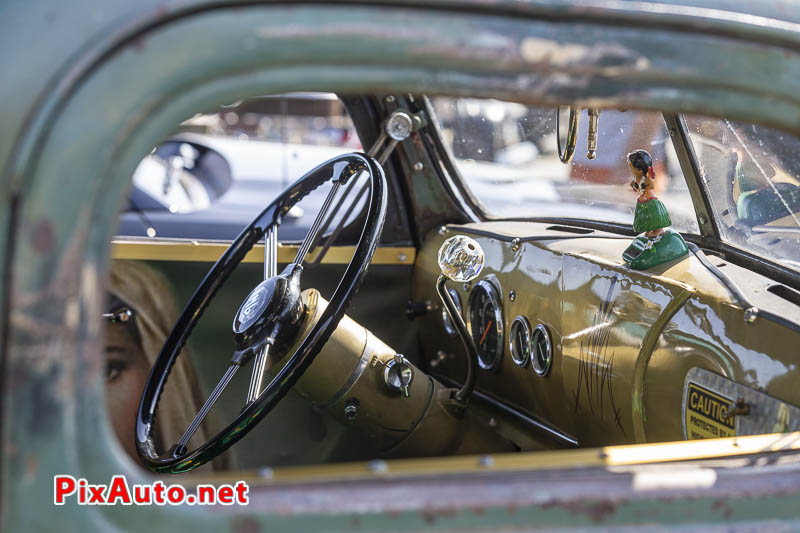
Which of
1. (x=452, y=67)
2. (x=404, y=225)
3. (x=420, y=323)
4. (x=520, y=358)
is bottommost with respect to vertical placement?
(x=452, y=67)

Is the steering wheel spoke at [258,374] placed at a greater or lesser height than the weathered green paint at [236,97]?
greater

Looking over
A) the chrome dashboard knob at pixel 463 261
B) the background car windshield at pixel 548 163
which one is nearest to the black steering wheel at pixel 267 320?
the chrome dashboard knob at pixel 463 261

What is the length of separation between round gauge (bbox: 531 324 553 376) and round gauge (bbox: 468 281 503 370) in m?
0.16

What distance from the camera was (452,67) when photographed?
28.4 inches

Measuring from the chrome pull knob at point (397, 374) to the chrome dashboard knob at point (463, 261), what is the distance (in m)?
0.23

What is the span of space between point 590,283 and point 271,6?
1.24m

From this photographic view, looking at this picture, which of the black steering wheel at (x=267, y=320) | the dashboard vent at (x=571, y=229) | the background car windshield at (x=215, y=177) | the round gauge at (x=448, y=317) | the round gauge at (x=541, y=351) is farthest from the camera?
the background car windshield at (x=215, y=177)

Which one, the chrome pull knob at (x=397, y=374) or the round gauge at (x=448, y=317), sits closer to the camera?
the chrome pull knob at (x=397, y=374)

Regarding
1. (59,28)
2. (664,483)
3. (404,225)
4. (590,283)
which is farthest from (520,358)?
(59,28)

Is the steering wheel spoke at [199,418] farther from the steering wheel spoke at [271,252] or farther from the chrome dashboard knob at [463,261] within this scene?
the chrome dashboard knob at [463,261]

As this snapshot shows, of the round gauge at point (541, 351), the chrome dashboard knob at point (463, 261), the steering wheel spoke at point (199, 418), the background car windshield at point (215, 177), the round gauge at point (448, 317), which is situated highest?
the background car windshield at point (215, 177)

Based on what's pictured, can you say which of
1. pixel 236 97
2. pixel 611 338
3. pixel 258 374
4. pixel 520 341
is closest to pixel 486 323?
→ pixel 520 341

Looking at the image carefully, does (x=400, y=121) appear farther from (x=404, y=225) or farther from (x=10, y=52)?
(x=10, y=52)

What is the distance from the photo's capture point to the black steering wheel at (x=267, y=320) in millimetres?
1414
